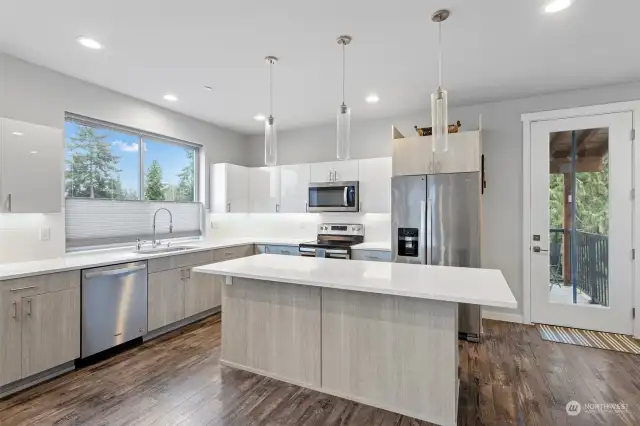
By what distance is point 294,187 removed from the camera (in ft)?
16.3

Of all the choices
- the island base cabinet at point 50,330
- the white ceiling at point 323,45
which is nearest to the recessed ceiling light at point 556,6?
the white ceiling at point 323,45

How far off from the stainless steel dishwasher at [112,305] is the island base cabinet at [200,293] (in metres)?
0.56

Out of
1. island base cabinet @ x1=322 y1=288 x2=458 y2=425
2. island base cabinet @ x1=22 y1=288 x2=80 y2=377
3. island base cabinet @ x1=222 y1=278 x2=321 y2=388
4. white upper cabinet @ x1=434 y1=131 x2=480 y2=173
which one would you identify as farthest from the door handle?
white upper cabinet @ x1=434 y1=131 x2=480 y2=173

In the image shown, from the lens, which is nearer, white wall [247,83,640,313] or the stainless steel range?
white wall [247,83,640,313]

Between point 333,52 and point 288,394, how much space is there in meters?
2.75

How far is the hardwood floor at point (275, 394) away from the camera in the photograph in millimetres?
2148

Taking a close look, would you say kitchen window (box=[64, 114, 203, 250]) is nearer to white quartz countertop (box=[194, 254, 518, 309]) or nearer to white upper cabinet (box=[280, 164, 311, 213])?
white upper cabinet (box=[280, 164, 311, 213])

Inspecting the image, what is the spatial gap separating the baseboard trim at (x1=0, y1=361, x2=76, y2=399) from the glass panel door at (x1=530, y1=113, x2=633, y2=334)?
483cm

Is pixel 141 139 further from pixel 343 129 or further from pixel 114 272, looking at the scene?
pixel 343 129

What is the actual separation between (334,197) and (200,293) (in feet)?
7.02

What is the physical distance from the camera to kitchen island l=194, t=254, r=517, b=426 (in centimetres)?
206

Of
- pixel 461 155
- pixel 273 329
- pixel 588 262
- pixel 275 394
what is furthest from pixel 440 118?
pixel 588 262

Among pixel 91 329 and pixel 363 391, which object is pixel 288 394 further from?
pixel 91 329

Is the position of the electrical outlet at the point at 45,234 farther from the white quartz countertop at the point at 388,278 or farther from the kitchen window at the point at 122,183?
the white quartz countertop at the point at 388,278
